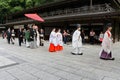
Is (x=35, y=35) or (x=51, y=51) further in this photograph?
(x=35, y=35)

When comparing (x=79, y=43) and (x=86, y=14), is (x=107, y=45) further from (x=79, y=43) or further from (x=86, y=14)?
(x=86, y=14)

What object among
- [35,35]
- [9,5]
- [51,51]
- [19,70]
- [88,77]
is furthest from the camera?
[9,5]

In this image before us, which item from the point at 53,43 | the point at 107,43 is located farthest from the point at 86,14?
the point at 107,43

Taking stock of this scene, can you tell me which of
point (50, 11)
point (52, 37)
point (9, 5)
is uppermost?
point (9, 5)

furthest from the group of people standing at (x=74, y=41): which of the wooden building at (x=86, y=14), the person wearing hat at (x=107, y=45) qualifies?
the wooden building at (x=86, y=14)

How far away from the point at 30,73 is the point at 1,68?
4.38 feet

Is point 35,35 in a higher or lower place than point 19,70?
higher

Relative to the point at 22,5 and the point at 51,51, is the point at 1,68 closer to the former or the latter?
the point at 51,51

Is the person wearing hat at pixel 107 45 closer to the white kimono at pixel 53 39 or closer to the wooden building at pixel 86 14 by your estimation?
the white kimono at pixel 53 39

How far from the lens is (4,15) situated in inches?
1406

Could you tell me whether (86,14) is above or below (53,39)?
above

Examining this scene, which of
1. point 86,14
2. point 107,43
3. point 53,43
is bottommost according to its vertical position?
point 53,43

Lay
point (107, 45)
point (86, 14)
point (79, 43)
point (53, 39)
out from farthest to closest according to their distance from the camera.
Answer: point (86, 14)
point (53, 39)
point (79, 43)
point (107, 45)

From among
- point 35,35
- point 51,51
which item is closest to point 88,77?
point 51,51
